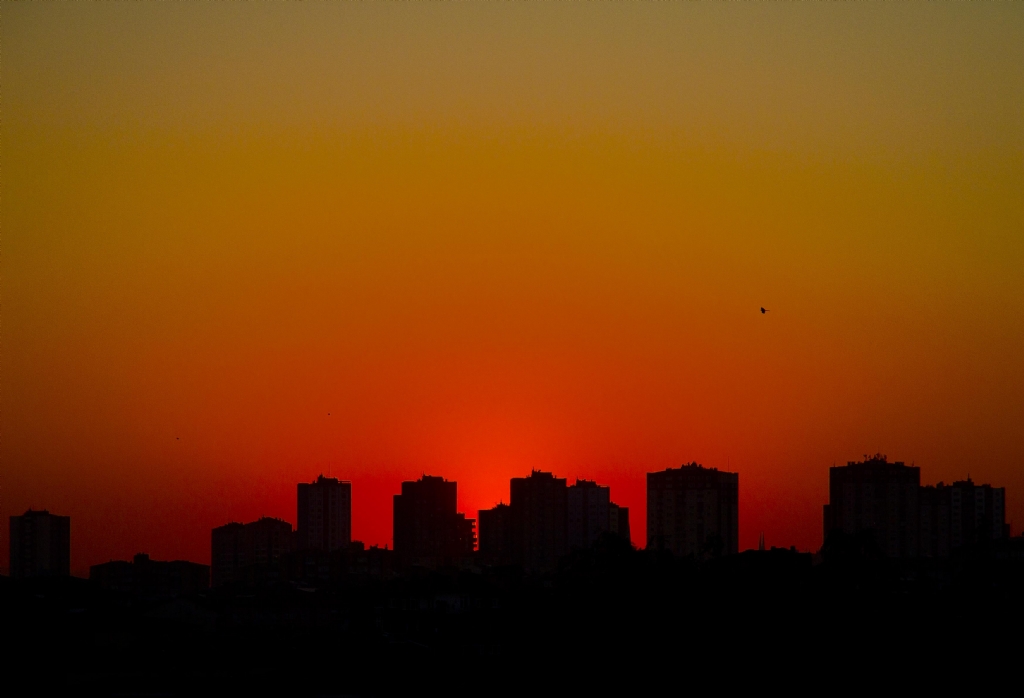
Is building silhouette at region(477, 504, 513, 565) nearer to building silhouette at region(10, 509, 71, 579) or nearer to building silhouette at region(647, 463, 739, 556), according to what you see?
building silhouette at region(647, 463, 739, 556)

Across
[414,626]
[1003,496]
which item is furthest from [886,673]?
[1003,496]

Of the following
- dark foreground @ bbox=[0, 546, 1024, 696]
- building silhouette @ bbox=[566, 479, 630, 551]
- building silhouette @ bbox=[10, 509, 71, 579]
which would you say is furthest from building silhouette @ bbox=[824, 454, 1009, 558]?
dark foreground @ bbox=[0, 546, 1024, 696]

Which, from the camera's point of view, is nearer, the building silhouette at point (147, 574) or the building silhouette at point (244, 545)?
the building silhouette at point (147, 574)

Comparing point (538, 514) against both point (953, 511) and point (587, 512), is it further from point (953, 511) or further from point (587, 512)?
point (953, 511)

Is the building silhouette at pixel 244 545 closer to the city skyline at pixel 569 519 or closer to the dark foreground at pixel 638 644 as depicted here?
the city skyline at pixel 569 519

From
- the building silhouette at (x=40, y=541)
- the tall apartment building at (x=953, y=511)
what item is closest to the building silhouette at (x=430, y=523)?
the building silhouette at (x=40, y=541)

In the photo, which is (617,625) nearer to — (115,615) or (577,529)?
(115,615)
